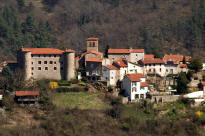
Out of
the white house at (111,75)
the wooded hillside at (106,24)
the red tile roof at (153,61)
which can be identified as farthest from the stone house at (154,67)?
the wooded hillside at (106,24)

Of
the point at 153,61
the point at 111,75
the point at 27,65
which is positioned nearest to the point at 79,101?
the point at 111,75

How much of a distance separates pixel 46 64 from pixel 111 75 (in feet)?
33.0

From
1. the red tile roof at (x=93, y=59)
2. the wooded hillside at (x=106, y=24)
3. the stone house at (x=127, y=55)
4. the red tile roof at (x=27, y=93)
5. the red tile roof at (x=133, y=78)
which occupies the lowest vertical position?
the red tile roof at (x=27, y=93)

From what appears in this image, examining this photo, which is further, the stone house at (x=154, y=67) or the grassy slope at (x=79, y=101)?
the stone house at (x=154, y=67)

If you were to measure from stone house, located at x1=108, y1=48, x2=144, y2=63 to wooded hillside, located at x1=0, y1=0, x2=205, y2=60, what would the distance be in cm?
3037

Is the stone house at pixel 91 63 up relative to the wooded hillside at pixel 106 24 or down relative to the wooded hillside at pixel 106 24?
down

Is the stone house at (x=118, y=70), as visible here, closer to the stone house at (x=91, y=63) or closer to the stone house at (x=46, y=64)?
the stone house at (x=91, y=63)

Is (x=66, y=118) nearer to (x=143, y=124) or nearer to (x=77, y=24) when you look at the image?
(x=143, y=124)

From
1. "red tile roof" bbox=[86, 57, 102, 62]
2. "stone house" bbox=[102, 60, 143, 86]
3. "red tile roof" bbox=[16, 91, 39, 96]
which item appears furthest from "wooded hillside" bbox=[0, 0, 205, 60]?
"red tile roof" bbox=[16, 91, 39, 96]

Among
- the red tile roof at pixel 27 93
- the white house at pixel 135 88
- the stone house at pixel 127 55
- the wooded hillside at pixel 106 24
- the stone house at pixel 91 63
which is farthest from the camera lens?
the wooded hillside at pixel 106 24

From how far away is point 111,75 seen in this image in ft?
230

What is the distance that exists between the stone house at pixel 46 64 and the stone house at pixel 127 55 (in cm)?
687

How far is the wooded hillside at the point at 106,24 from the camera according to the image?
4331 inches

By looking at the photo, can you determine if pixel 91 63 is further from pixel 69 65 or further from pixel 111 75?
pixel 111 75
